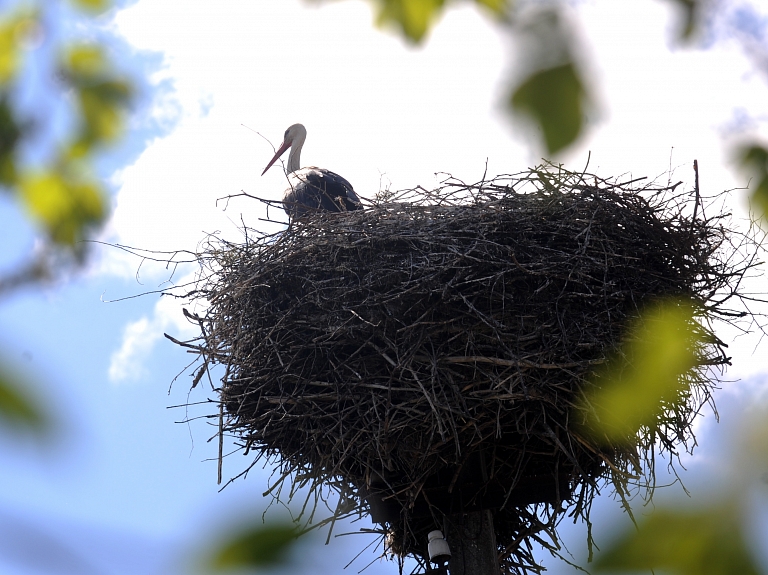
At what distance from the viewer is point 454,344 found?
13.3 ft

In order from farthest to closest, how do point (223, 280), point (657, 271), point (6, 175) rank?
point (223, 280) < point (657, 271) < point (6, 175)

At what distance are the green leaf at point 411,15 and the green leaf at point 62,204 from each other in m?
0.32

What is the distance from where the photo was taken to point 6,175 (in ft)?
2.52

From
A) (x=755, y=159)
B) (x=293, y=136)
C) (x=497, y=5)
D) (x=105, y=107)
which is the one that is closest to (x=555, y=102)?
(x=497, y=5)

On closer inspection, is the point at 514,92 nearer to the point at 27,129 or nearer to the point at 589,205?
the point at 27,129

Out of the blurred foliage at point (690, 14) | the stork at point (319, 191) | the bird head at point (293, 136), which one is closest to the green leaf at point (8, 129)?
the blurred foliage at point (690, 14)

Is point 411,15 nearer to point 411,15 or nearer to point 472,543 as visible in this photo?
point 411,15

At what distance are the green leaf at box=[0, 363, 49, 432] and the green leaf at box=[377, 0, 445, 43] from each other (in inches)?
16.8

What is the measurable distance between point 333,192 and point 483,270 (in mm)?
2282

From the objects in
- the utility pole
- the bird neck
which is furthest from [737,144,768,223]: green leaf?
the bird neck

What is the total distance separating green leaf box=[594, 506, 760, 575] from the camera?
56 centimetres

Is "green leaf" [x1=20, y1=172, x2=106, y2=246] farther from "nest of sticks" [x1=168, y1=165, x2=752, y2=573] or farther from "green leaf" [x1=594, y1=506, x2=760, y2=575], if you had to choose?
"nest of sticks" [x1=168, y1=165, x2=752, y2=573]

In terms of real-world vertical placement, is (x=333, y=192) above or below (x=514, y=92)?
above

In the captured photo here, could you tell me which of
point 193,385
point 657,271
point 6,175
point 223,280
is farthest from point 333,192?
point 6,175
